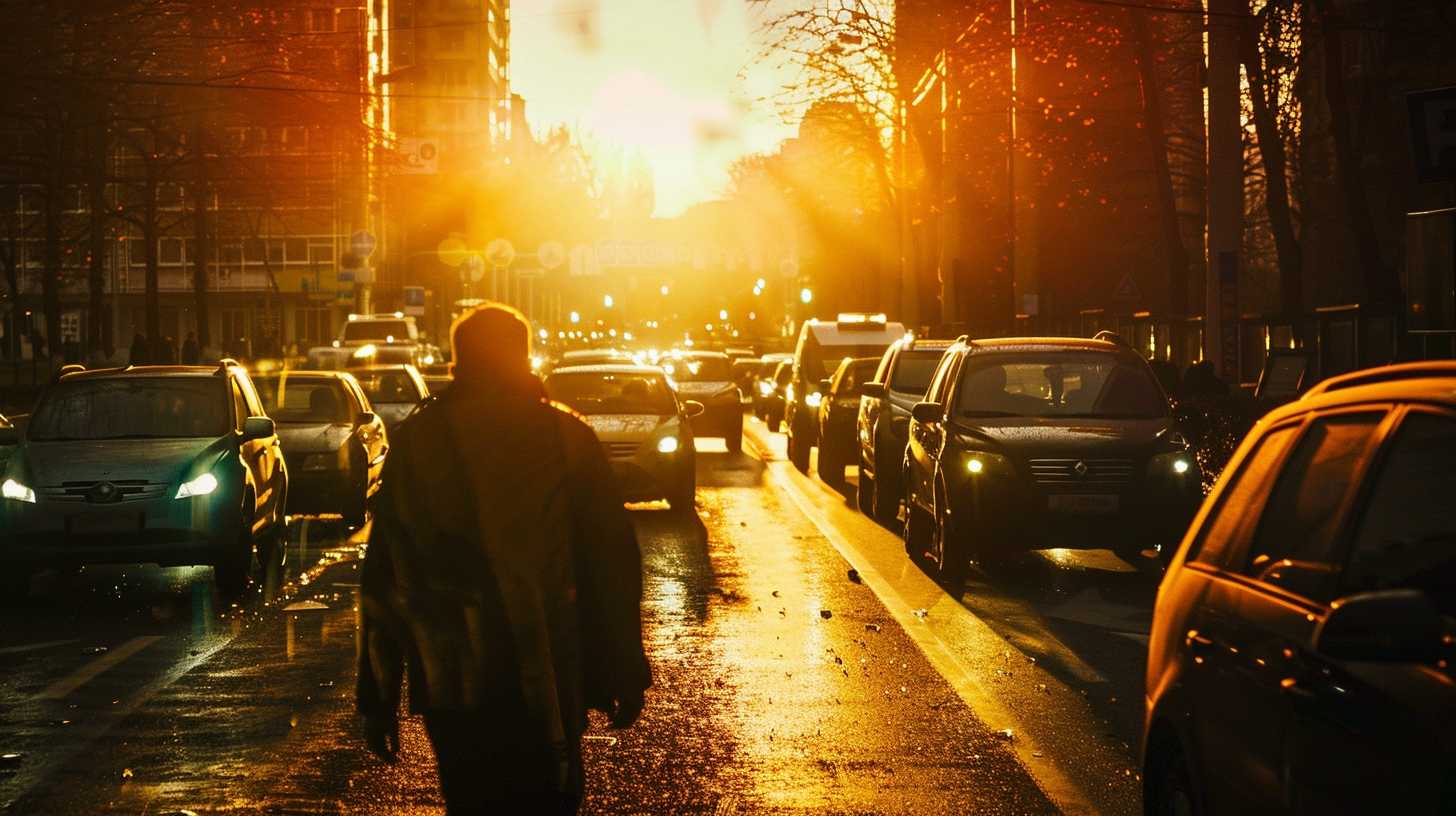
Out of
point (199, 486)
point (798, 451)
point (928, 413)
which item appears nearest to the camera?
point (199, 486)

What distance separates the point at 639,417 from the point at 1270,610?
18564mm

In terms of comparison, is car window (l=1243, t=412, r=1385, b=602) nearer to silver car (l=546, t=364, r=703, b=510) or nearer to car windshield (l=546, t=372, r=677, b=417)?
silver car (l=546, t=364, r=703, b=510)

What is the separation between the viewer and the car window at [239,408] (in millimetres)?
15862

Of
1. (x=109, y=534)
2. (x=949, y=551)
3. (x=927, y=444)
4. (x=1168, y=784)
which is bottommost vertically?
(x=949, y=551)

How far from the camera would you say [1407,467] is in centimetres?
433

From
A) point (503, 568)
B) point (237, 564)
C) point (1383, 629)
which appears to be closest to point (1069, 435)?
point (237, 564)

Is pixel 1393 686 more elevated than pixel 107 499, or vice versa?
pixel 1393 686

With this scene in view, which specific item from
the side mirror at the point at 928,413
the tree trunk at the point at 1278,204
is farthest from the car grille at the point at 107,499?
the tree trunk at the point at 1278,204

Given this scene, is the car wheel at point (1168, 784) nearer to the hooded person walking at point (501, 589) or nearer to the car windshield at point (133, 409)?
the hooded person walking at point (501, 589)

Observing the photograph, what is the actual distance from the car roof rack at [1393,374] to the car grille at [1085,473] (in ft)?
Result: 33.1

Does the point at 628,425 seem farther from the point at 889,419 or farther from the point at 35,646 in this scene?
the point at 35,646

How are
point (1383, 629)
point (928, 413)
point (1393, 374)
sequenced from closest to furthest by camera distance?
point (1383, 629), point (1393, 374), point (928, 413)

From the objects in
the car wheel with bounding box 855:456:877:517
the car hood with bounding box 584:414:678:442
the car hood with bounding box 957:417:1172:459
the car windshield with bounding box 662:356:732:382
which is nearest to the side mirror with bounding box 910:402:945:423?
the car hood with bounding box 957:417:1172:459

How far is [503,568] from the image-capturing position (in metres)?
4.74
